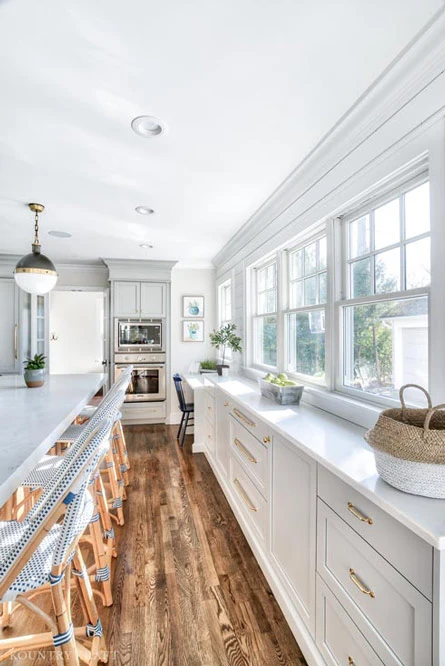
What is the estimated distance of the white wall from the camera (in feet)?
17.7

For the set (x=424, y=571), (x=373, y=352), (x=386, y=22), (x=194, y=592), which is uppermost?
(x=386, y=22)

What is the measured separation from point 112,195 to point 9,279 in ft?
9.76

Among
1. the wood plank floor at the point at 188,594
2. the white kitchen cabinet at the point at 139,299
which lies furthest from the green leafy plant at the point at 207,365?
the wood plank floor at the point at 188,594

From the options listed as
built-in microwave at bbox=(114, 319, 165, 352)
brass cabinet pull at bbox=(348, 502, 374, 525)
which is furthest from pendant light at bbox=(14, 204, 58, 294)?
brass cabinet pull at bbox=(348, 502, 374, 525)

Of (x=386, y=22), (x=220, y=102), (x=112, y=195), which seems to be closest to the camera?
(x=386, y=22)

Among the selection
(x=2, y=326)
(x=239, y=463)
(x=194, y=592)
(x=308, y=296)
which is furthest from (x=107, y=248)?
(x=194, y=592)

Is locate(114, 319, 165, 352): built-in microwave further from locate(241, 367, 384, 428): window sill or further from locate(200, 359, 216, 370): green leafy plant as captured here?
locate(241, 367, 384, 428): window sill

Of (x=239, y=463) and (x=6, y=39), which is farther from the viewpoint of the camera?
(x=239, y=463)

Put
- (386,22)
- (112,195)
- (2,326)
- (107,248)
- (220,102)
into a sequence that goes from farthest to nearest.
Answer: (2,326) < (107,248) < (112,195) < (220,102) < (386,22)

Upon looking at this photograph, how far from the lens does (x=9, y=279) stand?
4.80 m

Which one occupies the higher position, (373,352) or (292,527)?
(373,352)

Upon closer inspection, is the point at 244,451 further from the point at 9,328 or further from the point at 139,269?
the point at 9,328

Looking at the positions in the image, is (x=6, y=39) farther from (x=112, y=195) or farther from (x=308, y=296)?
(x=308, y=296)

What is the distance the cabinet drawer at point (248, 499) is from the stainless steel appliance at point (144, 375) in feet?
8.66
